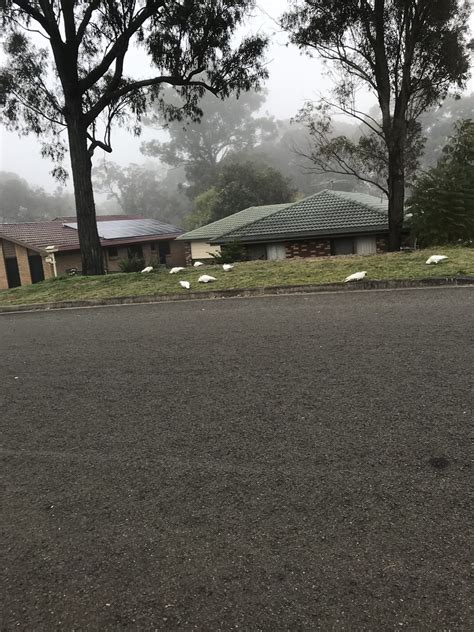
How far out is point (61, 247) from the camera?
28.1 metres

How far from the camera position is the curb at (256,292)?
8656 mm

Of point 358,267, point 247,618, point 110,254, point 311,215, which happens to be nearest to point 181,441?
point 247,618

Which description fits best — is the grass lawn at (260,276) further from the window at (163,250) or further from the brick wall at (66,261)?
the window at (163,250)

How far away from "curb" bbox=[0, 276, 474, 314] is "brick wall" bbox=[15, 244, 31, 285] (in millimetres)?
19613

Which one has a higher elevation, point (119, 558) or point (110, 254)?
point (110, 254)

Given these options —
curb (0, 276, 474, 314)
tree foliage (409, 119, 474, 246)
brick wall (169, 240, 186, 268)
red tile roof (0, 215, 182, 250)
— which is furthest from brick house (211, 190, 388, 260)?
brick wall (169, 240, 186, 268)

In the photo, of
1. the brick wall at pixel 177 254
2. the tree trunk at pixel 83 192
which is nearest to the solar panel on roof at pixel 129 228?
the brick wall at pixel 177 254

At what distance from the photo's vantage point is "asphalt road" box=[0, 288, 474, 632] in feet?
6.84

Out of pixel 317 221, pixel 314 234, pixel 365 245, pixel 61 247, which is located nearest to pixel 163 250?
pixel 61 247

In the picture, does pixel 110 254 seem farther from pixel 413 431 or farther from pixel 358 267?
pixel 413 431

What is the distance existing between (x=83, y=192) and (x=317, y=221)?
11.0m

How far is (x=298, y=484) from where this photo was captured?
2.85m

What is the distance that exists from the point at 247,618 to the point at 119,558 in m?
0.75

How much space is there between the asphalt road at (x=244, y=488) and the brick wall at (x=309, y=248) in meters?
15.7
